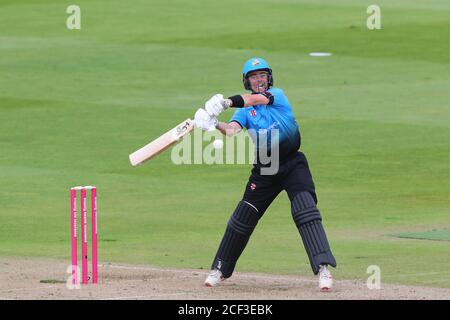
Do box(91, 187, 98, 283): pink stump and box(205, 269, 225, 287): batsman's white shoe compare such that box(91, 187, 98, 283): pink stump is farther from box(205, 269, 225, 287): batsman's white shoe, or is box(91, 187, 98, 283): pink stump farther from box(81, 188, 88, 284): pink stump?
box(205, 269, 225, 287): batsman's white shoe

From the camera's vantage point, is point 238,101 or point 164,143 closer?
point 238,101

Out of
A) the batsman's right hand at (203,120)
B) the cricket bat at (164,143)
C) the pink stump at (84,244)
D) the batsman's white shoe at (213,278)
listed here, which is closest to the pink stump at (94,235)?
the pink stump at (84,244)

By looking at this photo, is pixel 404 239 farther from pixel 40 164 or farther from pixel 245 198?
pixel 40 164

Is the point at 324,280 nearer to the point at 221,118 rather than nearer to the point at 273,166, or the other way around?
the point at 273,166

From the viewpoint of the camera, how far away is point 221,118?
91.8 feet

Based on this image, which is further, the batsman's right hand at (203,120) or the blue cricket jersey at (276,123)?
the blue cricket jersey at (276,123)

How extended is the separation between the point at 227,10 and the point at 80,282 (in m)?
29.2

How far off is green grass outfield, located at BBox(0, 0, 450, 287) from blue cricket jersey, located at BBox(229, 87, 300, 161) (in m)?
1.90

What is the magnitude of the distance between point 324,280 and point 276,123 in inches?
63.9

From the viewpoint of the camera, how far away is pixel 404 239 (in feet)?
59.5

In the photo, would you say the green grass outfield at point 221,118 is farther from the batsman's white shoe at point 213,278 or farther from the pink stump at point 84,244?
the pink stump at point 84,244

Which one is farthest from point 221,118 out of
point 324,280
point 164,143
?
point 324,280

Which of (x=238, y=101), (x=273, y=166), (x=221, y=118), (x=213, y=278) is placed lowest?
(x=213, y=278)

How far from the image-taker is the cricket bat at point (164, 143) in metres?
Answer: 14.2
